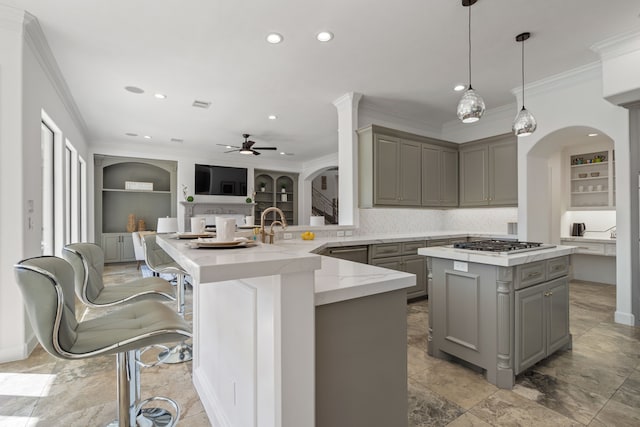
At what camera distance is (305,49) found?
3.11 m

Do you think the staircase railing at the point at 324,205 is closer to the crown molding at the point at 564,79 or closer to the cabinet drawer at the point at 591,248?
the cabinet drawer at the point at 591,248

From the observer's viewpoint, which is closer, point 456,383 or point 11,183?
point 456,383

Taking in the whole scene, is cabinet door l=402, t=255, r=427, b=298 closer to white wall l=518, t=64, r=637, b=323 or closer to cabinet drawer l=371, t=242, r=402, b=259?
cabinet drawer l=371, t=242, r=402, b=259

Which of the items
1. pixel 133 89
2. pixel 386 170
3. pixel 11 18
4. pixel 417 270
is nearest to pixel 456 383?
pixel 417 270

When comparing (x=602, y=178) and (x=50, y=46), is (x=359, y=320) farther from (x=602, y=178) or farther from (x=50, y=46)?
(x=602, y=178)

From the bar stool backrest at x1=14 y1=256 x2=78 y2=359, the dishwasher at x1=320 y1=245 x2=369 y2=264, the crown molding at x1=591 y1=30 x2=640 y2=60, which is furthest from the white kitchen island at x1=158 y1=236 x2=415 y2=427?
the crown molding at x1=591 y1=30 x2=640 y2=60

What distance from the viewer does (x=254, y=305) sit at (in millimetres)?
1140

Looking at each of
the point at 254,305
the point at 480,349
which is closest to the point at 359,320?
the point at 254,305

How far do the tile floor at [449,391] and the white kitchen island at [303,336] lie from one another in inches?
27.8

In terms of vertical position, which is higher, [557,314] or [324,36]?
[324,36]

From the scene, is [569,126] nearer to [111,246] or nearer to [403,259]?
[403,259]

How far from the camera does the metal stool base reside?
247 centimetres

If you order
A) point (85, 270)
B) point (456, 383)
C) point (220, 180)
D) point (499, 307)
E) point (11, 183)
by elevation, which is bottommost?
point (456, 383)

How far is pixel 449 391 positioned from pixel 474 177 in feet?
12.6
